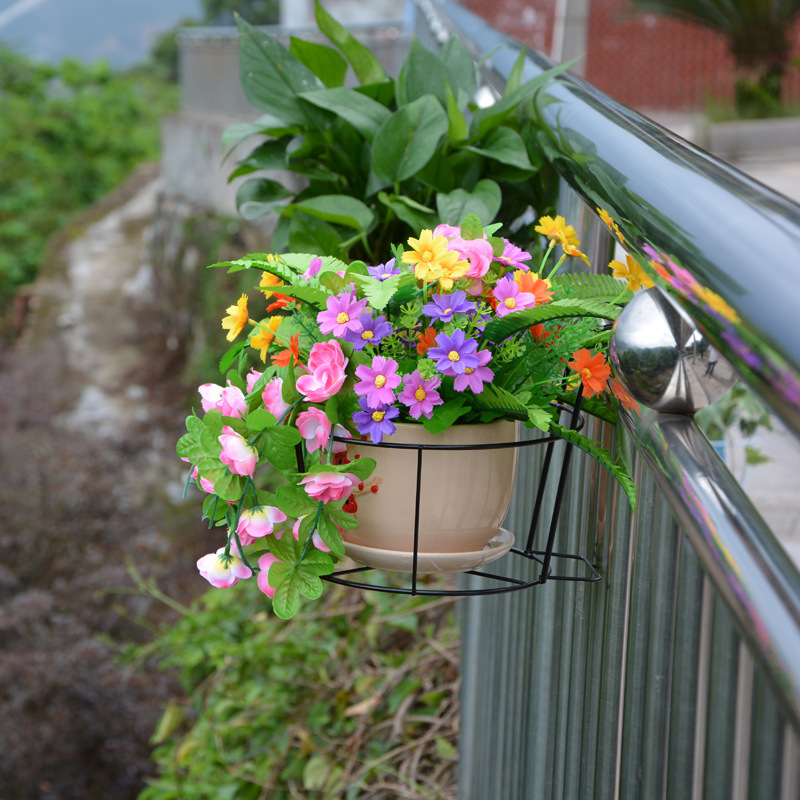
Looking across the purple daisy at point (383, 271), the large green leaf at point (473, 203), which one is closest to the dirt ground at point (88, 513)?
the large green leaf at point (473, 203)

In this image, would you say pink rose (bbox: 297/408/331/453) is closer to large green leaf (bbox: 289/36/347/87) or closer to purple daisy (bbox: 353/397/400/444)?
purple daisy (bbox: 353/397/400/444)

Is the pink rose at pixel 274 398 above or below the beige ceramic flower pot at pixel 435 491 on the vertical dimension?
above

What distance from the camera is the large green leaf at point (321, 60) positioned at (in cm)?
116

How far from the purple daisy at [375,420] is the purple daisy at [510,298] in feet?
0.38

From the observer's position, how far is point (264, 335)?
2.45ft

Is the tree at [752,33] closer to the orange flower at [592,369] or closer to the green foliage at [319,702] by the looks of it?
the green foliage at [319,702]

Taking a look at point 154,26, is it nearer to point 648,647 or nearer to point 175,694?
point 175,694

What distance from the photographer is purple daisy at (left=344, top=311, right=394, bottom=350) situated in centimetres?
67

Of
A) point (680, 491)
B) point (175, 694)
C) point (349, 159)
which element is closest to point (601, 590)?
point (680, 491)

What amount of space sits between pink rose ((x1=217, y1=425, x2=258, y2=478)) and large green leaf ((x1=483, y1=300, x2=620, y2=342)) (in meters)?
0.22

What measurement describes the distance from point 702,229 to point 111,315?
389 inches

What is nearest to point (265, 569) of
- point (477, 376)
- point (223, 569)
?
point (223, 569)

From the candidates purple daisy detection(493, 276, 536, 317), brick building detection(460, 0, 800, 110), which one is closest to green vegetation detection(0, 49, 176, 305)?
brick building detection(460, 0, 800, 110)

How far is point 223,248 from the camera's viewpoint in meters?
7.02
